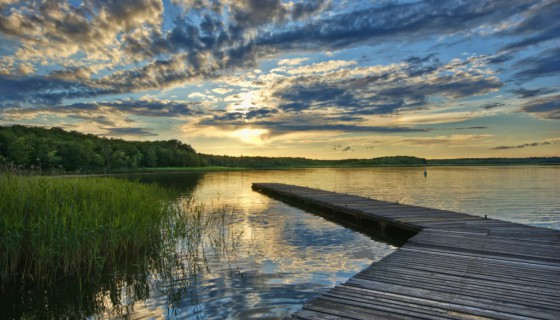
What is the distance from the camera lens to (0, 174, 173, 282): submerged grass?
8.48 metres

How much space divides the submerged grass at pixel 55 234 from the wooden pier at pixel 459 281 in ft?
20.8

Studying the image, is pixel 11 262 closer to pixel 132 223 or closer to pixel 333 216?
pixel 132 223

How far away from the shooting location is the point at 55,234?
8992 millimetres

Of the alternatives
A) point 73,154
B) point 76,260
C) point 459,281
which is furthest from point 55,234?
point 73,154

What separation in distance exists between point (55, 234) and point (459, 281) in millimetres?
9389

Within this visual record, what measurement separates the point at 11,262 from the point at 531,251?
1285 cm

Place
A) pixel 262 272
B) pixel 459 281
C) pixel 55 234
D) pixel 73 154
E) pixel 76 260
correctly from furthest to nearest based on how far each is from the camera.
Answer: pixel 73 154
pixel 262 272
pixel 76 260
pixel 55 234
pixel 459 281

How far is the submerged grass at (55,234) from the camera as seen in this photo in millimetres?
8484

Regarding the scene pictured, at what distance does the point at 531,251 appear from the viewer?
30.4 feet

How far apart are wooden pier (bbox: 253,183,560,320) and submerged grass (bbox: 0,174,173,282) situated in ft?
20.8

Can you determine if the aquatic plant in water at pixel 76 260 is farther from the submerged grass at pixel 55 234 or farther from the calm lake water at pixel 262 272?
the calm lake water at pixel 262 272

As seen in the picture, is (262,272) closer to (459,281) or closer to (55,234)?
(459,281)

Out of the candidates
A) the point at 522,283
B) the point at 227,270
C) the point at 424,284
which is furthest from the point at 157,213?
the point at 522,283

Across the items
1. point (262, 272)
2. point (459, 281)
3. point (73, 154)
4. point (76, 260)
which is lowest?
point (262, 272)
